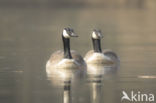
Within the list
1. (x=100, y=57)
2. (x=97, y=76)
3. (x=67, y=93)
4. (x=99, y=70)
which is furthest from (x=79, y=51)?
(x=67, y=93)

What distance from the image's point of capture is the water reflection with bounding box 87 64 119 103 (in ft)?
57.7

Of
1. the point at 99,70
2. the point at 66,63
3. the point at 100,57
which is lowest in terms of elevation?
the point at 99,70

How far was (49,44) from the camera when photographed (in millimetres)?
32969

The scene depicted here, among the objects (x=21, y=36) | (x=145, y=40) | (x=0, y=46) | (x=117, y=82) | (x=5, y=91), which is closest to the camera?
(x=5, y=91)

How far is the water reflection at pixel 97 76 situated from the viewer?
17.6 meters

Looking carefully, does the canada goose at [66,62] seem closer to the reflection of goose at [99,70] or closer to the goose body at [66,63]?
the goose body at [66,63]

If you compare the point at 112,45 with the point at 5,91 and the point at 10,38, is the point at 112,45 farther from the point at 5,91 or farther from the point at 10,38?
the point at 5,91

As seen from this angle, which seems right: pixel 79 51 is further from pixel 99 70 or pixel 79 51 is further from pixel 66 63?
pixel 66 63

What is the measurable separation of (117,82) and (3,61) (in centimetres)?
594

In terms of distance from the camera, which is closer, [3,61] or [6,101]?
[6,101]

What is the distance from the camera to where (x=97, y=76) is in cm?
2111

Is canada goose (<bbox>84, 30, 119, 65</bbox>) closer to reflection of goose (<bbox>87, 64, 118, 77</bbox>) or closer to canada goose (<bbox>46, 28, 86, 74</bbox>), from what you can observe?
reflection of goose (<bbox>87, 64, 118, 77</bbox>)

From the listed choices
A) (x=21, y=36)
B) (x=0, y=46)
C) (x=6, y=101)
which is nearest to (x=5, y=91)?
(x=6, y=101)

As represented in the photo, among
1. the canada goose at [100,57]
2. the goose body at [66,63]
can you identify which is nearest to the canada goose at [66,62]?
the goose body at [66,63]
